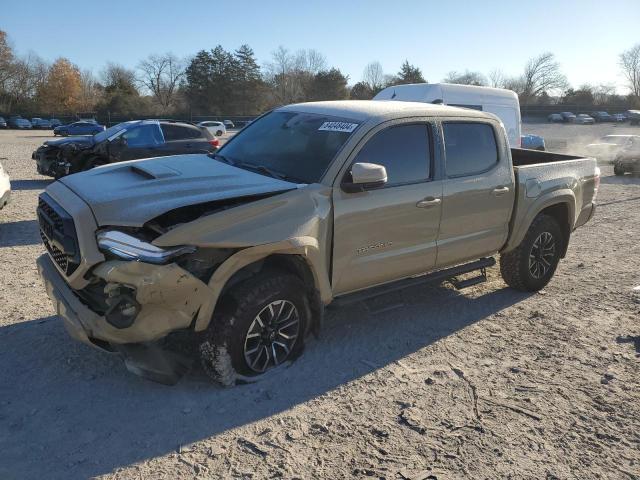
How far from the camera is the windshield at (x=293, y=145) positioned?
418 centimetres

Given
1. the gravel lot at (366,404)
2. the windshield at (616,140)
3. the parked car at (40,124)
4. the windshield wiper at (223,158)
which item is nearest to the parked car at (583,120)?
the windshield at (616,140)

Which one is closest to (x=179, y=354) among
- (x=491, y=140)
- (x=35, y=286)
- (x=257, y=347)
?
(x=257, y=347)

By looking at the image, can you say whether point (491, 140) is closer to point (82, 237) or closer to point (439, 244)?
point (439, 244)

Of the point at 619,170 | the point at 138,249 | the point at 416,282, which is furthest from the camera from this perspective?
the point at 619,170

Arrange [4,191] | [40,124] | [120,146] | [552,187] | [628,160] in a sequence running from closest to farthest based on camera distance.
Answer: [552,187]
[4,191]
[120,146]
[628,160]
[40,124]

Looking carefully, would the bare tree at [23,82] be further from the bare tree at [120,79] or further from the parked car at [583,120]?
the parked car at [583,120]

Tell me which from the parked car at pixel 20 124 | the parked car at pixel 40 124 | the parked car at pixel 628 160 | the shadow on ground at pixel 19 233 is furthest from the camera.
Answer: the parked car at pixel 40 124

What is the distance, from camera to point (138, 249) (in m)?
3.26

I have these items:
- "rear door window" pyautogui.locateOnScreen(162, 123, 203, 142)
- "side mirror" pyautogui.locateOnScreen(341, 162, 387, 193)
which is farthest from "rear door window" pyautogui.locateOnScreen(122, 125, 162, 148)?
"side mirror" pyautogui.locateOnScreen(341, 162, 387, 193)

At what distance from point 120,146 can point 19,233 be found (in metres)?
4.35

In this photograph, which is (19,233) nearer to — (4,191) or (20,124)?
(4,191)

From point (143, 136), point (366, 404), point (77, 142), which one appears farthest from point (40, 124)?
point (366, 404)

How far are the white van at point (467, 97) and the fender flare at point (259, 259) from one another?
28.3ft

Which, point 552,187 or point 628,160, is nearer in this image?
point 552,187
